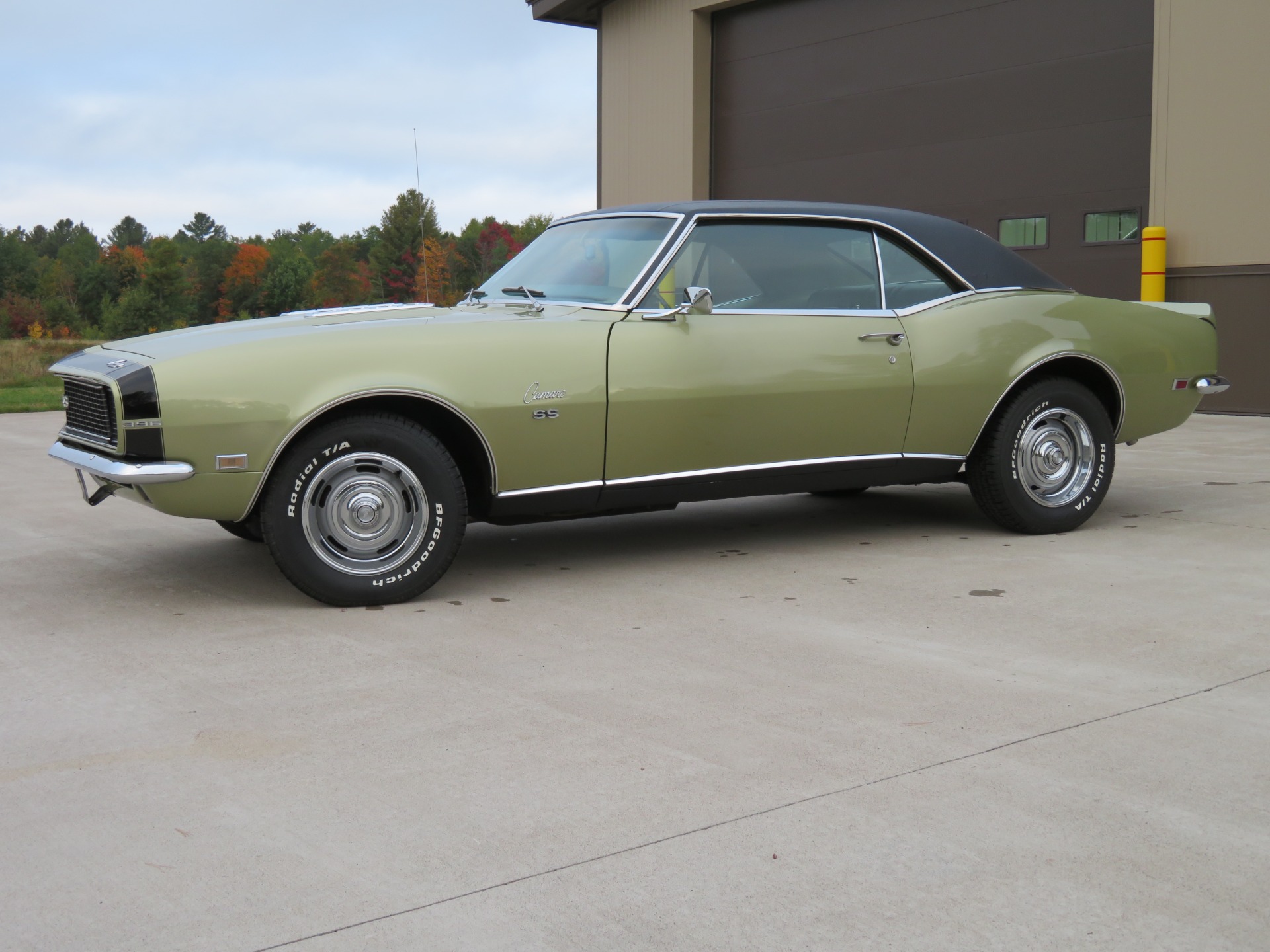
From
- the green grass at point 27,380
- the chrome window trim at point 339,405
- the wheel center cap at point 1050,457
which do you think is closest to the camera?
the chrome window trim at point 339,405

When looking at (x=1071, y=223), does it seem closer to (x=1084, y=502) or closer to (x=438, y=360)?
(x=1084, y=502)

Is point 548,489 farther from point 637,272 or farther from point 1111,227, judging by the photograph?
point 1111,227

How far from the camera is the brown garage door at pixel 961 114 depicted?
13375 millimetres

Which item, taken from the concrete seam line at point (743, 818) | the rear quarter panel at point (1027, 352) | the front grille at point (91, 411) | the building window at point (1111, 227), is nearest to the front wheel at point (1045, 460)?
the rear quarter panel at point (1027, 352)

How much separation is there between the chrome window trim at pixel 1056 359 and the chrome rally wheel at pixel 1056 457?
0.19 metres

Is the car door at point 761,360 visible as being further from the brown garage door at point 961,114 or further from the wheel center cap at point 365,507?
the brown garage door at point 961,114

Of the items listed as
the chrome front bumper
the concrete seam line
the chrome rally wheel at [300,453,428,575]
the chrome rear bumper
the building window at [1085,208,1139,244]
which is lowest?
the concrete seam line

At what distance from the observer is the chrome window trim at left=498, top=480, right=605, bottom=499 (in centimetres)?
468

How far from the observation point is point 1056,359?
579cm

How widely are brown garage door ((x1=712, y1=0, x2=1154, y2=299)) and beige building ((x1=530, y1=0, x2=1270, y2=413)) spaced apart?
2 cm

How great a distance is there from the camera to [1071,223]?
1387cm

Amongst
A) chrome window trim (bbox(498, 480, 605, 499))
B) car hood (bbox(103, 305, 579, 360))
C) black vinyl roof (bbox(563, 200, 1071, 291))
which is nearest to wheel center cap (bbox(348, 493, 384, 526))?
chrome window trim (bbox(498, 480, 605, 499))

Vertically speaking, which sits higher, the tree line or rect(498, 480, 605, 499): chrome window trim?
the tree line

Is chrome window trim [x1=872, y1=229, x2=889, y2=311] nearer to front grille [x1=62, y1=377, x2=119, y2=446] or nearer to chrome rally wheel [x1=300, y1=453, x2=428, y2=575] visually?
chrome rally wheel [x1=300, y1=453, x2=428, y2=575]
